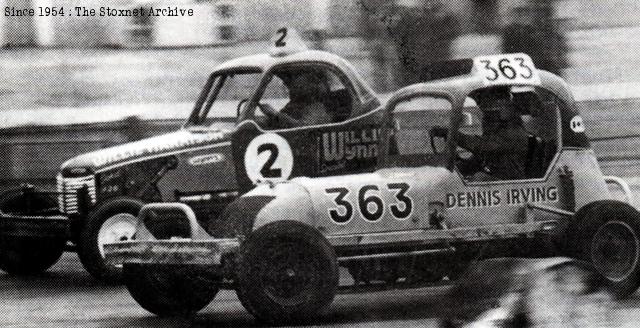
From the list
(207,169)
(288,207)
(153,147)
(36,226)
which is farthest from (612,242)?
(36,226)

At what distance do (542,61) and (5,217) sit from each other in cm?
520

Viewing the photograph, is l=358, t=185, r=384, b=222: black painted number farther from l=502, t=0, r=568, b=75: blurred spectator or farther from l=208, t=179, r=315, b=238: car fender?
l=502, t=0, r=568, b=75: blurred spectator

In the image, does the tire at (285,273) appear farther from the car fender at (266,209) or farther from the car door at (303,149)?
the car door at (303,149)

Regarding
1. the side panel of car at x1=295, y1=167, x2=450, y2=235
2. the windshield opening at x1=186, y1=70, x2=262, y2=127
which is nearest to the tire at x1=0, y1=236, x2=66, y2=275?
the windshield opening at x1=186, y1=70, x2=262, y2=127

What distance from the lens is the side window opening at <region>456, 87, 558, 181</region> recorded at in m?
8.27

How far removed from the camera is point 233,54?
12.1 meters

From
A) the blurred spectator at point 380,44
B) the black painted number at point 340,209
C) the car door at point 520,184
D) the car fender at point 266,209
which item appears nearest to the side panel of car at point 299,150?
the car door at point 520,184

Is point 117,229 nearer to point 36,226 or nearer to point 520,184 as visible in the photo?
point 36,226

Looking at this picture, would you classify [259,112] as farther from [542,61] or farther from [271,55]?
[542,61]

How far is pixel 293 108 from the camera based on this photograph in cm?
960

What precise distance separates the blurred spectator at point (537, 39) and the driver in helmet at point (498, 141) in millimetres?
3958

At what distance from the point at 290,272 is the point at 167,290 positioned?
995mm

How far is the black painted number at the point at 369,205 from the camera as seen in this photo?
770 cm

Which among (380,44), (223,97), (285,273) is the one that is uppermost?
(380,44)
